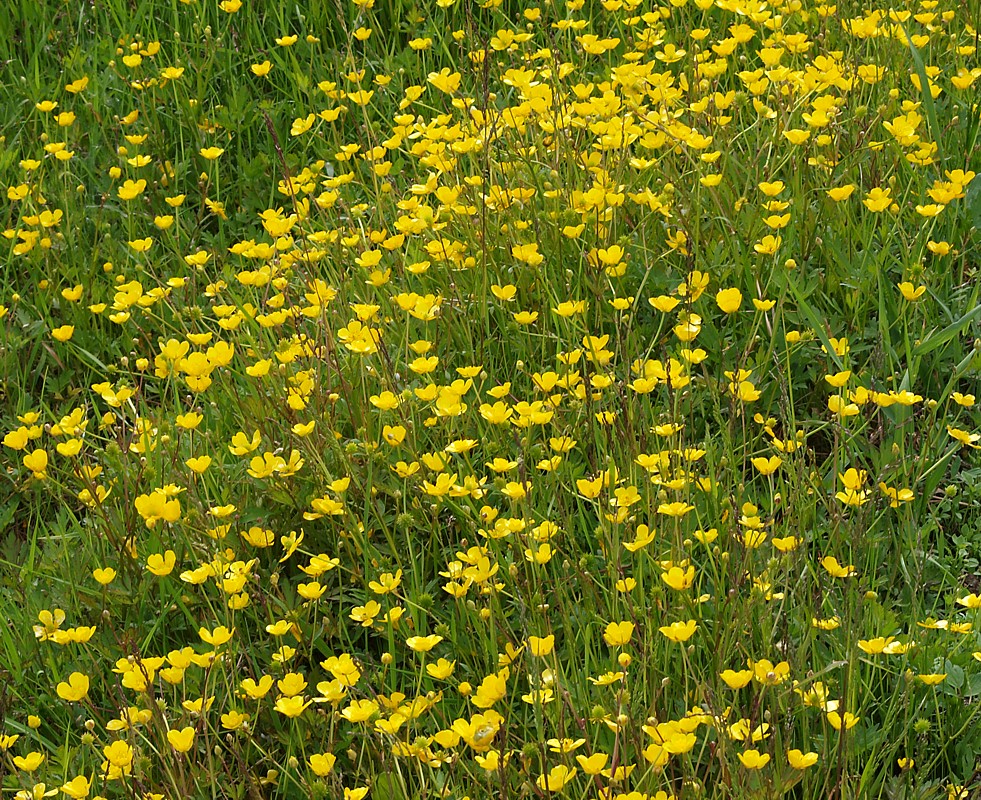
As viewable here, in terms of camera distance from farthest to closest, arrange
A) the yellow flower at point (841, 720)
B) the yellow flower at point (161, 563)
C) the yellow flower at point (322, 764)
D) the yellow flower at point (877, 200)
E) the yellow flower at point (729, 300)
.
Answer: the yellow flower at point (877, 200) < the yellow flower at point (729, 300) < the yellow flower at point (161, 563) < the yellow flower at point (322, 764) < the yellow flower at point (841, 720)

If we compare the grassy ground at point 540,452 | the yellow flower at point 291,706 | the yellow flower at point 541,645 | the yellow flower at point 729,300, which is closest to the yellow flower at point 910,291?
the grassy ground at point 540,452

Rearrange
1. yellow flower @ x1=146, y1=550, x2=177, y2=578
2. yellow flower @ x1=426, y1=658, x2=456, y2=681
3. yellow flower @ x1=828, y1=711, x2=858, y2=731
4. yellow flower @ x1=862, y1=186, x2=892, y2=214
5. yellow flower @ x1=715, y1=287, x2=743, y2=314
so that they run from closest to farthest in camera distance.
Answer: yellow flower @ x1=828, y1=711, x2=858, y2=731 < yellow flower @ x1=426, y1=658, x2=456, y2=681 < yellow flower @ x1=146, y1=550, x2=177, y2=578 < yellow flower @ x1=715, y1=287, x2=743, y2=314 < yellow flower @ x1=862, y1=186, x2=892, y2=214

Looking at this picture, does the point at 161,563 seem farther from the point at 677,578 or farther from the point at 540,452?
the point at 677,578

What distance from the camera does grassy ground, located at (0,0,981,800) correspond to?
2.00 metres

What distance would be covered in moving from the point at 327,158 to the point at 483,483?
2050 mm

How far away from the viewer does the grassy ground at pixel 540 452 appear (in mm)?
1998

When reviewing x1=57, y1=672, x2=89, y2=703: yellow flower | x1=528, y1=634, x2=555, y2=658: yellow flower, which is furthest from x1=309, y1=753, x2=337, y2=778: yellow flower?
x1=57, y1=672, x2=89, y2=703: yellow flower

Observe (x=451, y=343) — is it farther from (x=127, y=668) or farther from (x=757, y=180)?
(x=127, y=668)

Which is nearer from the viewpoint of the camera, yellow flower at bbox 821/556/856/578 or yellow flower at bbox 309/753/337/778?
yellow flower at bbox 309/753/337/778

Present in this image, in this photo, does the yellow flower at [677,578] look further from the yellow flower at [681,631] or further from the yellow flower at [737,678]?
the yellow flower at [737,678]

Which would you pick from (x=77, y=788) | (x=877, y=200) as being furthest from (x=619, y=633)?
(x=877, y=200)

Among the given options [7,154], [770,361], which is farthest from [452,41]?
[770,361]

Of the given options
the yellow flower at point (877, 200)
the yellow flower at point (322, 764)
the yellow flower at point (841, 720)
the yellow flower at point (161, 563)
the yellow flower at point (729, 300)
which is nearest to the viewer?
the yellow flower at point (841, 720)

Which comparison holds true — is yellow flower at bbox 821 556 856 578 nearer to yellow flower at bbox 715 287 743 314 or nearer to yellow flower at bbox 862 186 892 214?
yellow flower at bbox 715 287 743 314
